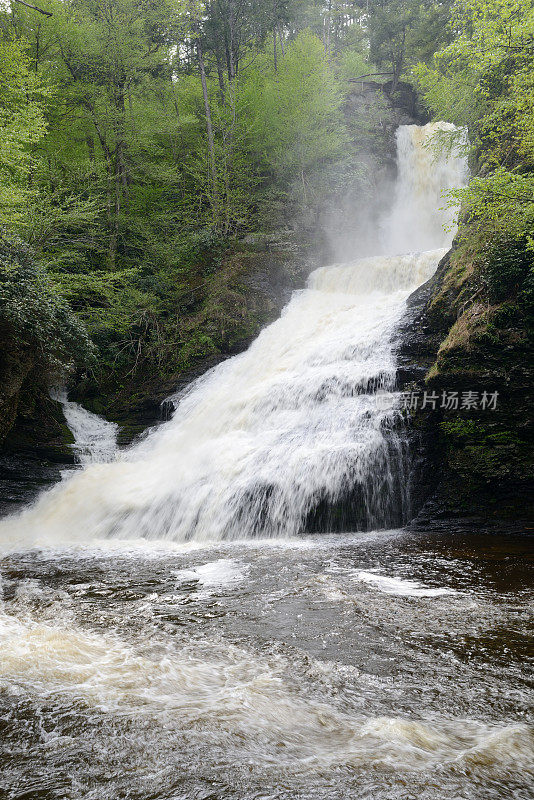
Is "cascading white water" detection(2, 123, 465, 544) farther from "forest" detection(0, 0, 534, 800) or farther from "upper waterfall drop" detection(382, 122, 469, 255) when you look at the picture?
"upper waterfall drop" detection(382, 122, 469, 255)

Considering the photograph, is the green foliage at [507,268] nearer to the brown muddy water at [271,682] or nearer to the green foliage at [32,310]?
the brown muddy water at [271,682]

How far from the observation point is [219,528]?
27.8ft

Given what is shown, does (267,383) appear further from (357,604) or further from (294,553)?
(357,604)

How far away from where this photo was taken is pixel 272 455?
30.9 ft

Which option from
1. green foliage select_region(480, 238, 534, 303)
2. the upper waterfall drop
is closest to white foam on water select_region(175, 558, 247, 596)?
green foliage select_region(480, 238, 534, 303)

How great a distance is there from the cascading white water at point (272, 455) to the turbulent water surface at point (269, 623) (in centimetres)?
5

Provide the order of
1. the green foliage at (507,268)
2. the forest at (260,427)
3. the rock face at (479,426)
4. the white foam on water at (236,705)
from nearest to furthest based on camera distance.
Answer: the white foam on water at (236,705) → the forest at (260,427) → the rock face at (479,426) → the green foliage at (507,268)

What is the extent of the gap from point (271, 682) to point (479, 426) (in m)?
6.65

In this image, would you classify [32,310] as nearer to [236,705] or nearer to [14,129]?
[14,129]

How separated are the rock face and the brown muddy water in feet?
7.79

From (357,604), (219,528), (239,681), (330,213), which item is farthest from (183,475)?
(330,213)

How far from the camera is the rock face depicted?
8.55m

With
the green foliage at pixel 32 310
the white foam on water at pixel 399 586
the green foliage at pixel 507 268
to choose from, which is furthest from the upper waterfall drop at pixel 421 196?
the white foam on water at pixel 399 586

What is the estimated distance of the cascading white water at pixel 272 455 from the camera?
339 inches
